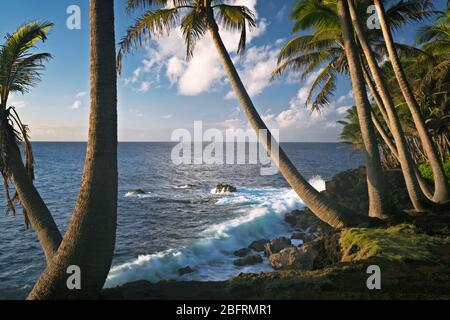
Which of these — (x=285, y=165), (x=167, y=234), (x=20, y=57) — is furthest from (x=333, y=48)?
(x=167, y=234)

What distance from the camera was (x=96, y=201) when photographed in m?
4.89

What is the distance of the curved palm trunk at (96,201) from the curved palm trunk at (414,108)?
8.95 m

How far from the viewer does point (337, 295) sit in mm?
4633

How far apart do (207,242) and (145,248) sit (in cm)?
366

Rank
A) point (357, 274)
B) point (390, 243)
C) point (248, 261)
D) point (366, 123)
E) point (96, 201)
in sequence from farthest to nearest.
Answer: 1. point (248, 261)
2. point (366, 123)
3. point (390, 243)
4. point (357, 274)
5. point (96, 201)

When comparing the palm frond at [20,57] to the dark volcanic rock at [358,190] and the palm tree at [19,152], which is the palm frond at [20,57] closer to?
the palm tree at [19,152]

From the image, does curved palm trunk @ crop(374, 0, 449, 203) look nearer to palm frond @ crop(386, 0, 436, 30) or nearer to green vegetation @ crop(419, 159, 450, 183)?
palm frond @ crop(386, 0, 436, 30)

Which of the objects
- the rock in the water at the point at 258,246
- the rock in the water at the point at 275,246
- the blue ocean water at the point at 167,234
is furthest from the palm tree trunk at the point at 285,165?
the rock in the water at the point at 258,246

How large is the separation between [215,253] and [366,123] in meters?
11.6

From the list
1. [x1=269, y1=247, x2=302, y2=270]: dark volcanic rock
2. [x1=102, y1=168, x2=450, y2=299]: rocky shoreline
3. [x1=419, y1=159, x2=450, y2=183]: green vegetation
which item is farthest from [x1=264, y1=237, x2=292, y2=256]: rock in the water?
[x1=419, y1=159, x2=450, y2=183]: green vegetation

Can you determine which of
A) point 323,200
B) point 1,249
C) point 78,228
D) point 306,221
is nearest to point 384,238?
point 323,200

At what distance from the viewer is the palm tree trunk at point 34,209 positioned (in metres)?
6.32

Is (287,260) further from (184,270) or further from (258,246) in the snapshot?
(184,270)
